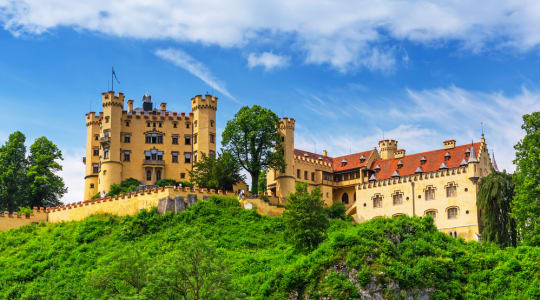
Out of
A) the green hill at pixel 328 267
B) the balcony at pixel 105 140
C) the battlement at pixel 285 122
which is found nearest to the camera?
the green hill at pixel 328 267

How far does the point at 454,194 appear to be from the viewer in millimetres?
75625

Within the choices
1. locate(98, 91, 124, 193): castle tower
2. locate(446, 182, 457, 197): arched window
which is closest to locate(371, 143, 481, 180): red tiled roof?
locate(446, 182, 457, 197): arched window

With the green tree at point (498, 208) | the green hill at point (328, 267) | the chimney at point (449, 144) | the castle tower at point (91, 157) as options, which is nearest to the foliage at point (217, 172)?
the green hill at point (328, 267)

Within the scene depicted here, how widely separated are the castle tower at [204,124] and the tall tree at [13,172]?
20.1 m

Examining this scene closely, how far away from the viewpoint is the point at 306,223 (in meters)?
56.8

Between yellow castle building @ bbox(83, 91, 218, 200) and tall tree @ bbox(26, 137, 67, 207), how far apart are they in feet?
11.1

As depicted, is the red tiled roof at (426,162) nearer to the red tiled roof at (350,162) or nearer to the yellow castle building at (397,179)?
the yellow castle building at (397,179)

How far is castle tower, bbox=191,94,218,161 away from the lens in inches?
3477

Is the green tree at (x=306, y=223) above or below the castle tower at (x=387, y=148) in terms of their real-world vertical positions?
below

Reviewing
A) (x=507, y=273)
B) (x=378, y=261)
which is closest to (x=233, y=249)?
(x=378, y=261)

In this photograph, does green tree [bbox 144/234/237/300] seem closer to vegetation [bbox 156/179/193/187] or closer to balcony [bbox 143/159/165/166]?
vegetation [bbox 156/179/193/187]

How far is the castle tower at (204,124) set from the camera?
88.3 m

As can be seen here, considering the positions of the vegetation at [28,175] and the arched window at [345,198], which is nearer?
the vegetation at [28,175]

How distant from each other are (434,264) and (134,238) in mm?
28209
